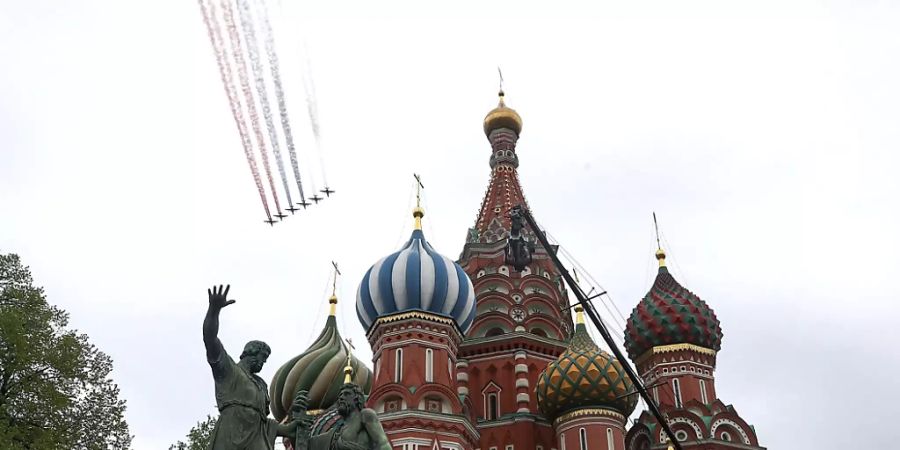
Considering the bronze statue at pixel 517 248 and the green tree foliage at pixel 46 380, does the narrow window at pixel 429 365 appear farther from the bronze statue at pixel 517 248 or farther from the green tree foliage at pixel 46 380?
the green tree foliage at pixel 46 380

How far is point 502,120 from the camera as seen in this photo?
3478cm

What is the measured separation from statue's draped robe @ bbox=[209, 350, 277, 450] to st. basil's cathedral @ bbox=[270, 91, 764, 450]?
47.2 ft

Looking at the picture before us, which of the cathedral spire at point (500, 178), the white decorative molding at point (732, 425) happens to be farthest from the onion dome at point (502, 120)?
the white decorative molding at point (732, 425)

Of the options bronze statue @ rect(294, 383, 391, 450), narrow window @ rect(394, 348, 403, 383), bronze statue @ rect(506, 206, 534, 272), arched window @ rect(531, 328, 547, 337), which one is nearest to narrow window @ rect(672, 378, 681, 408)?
arched window @ rect(531, 328, 547, 337)

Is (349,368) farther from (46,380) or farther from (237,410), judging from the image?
(237,410)

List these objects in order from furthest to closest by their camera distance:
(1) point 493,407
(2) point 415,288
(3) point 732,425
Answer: (1) point 493,407, (3) point 732,425, (2) point 415,288

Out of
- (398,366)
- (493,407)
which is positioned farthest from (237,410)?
(493,407)

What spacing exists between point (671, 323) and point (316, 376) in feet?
36.7

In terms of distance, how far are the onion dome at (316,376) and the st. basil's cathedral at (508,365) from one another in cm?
4

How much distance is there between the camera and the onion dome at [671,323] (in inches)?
1041

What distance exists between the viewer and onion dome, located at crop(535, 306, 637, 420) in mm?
23797

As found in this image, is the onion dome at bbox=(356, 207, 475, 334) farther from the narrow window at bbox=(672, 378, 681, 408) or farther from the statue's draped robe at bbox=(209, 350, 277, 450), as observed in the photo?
the statue's draped robe at bbox=(209, 350, 277, 450)

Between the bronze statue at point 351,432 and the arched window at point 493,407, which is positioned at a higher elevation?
the arched window at point 493,407

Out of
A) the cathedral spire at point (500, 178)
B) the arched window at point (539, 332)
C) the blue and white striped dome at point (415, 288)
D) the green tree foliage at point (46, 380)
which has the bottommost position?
the green tree foliage at point (46, 380)
